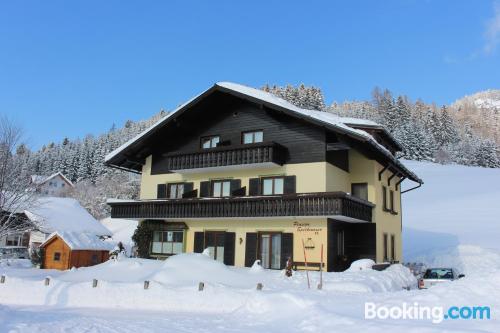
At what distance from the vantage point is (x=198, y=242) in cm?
2644

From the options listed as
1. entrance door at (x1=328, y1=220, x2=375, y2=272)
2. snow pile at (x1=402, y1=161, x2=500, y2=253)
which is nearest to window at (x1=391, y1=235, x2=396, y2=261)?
entrance door at (x1=328, y1=220, x2=375, y2=272)

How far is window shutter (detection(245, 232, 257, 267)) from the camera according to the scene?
953 inches

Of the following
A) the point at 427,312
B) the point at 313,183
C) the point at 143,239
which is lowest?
the point at 427,312

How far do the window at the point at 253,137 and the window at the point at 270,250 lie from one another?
5.42 m

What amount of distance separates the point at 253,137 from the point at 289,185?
12.7 ft

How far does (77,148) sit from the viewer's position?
4188 inches

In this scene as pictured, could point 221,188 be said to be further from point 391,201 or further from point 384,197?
point 391,201

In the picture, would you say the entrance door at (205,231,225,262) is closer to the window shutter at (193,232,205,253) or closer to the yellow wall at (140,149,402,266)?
the window shutter at (193,232,205,253)

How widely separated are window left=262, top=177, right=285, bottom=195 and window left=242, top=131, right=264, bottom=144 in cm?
240

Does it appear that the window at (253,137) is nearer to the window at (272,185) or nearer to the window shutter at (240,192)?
the window at (272,185)

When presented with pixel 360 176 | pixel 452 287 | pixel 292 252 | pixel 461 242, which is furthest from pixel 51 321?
pixel 461 242

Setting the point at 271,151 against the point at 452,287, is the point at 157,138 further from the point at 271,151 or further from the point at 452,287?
the point at 452,287

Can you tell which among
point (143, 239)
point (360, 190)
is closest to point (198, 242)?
point (143, 239)

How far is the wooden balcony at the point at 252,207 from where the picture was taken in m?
21.3
